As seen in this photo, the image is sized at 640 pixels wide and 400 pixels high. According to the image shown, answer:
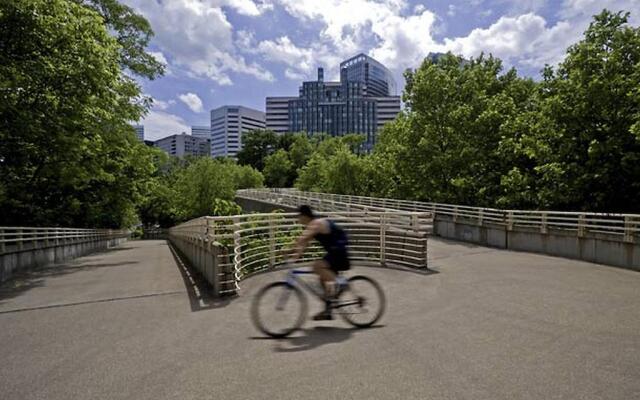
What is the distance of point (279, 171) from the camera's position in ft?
315

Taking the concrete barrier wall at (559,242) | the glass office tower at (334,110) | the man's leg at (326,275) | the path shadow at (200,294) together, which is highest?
the glass office tower at (334,110)

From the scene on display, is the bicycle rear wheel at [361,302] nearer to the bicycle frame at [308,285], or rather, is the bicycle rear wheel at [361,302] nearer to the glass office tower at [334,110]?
the bicycle frame at [308,285]

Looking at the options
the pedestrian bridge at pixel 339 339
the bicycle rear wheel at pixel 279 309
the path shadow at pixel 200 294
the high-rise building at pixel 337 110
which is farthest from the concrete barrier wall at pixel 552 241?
the high-rise building at pixel 337 110

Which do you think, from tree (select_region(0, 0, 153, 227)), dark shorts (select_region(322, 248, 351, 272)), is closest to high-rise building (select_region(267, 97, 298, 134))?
tree (select_region(0, 0, 153, 227))

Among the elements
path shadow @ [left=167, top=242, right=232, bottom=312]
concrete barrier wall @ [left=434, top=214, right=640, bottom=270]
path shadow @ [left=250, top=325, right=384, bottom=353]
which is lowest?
path shadow @ [left=167, top=242, right=232, bottom=312]

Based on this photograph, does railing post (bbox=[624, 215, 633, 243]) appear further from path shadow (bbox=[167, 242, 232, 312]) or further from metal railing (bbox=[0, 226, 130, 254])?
metal railing (bbox=[0, 226, 130, 254])

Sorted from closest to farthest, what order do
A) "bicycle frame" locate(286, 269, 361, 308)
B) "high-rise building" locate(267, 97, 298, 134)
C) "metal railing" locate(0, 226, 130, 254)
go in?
"bicycle frame" locate(286, 269, 361, 308)
"metal railing" locate(0, 226, 130, 254)
"high-rise building" locate(267, 97, 298, 134)

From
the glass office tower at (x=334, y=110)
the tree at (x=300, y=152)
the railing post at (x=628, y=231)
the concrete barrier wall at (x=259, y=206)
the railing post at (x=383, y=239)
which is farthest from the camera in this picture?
the glass office tower at (x=334, y=110)

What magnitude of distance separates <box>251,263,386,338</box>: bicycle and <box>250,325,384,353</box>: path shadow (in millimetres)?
118

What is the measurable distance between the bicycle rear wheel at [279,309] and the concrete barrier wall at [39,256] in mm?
10758

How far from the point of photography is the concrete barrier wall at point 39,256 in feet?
41.1

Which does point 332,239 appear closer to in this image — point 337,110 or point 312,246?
point 312,246

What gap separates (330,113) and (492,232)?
164511 millimetres

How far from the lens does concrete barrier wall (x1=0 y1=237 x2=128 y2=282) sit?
12530mm
